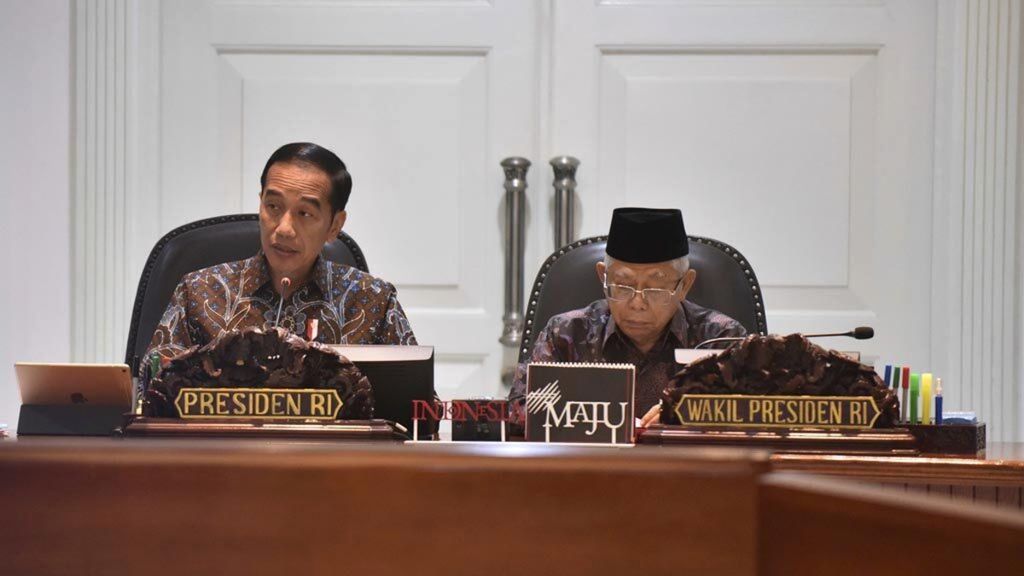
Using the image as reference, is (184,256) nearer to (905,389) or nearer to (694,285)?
(694,285)

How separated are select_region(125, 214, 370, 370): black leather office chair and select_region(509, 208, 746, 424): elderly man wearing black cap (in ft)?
2.03

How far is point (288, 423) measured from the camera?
5.08 ft

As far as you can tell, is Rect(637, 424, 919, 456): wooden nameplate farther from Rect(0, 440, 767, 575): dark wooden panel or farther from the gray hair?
Rect(0, 440, 767, 575): dark wooden panel

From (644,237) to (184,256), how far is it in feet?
A: 3.43

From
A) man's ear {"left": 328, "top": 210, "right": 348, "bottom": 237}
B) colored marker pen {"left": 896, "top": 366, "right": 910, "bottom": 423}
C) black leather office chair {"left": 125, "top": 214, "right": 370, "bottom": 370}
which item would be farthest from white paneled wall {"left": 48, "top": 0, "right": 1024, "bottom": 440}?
colored marker pen {"left": 896, "top": 366, "right": 910, "bottom": 423}

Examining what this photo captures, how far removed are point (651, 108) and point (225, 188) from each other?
1287 millimetres

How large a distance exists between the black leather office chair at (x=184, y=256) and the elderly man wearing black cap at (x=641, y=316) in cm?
62

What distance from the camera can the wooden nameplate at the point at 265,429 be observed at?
1.53 m

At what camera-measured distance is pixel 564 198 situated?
3.24 m

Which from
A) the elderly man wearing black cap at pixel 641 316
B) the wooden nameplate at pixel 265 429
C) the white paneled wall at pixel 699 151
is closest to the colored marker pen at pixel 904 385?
the elderly man wearing black cap at pixel 641 316

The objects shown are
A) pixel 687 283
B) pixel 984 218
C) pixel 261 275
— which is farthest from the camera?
pixel 984 218

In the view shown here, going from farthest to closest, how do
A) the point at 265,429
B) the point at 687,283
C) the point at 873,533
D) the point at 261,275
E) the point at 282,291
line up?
the point at 261,275 → the point at 687,283 → the point at 282,291 → the point at 265,429 → the point at 873,533

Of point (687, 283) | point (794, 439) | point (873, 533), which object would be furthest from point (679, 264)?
point (873, 533)

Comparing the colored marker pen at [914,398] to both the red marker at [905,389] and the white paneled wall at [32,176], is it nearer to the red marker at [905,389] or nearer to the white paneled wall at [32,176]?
the red marker at [905,389]
